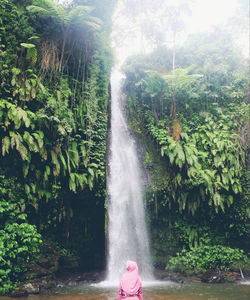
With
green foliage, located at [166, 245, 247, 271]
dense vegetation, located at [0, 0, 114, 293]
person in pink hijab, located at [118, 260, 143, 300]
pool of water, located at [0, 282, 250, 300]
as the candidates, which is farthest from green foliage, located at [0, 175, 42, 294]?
green foliage, located at [166, 245, 247, 271]

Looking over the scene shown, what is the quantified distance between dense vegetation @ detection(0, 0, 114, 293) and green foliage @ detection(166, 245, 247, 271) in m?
3.19

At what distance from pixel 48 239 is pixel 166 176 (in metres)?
5.37

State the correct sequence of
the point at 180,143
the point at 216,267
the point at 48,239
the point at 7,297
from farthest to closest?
the point at 180,143, the point at 216,267, the point at 48,239, the point at 7,297

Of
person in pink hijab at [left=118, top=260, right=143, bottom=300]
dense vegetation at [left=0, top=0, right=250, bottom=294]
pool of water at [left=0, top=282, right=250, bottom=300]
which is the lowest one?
pool of water at [left=0, top=282, right=250, bottom=300]

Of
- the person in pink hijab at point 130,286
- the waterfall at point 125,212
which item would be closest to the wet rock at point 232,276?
the waterfall at point 125,212

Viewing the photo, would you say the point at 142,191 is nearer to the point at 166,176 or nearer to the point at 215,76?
the point at 166,176

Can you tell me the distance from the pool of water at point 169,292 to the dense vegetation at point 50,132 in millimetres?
1551

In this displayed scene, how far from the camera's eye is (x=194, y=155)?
1164 centimetres

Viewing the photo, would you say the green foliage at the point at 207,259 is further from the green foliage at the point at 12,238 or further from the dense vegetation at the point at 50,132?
the green foliage at the point at 12,238

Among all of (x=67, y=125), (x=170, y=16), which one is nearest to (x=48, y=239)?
(x=67, y=125)

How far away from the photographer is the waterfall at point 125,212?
10336 mm

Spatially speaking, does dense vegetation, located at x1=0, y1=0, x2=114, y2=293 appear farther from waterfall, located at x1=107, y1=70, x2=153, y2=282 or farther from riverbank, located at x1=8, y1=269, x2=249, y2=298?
waterfall, located at x1=107, y1=70, x2=153, y2=282

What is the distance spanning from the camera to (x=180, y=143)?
1218 cm

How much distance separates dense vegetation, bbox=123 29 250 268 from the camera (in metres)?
11.5
